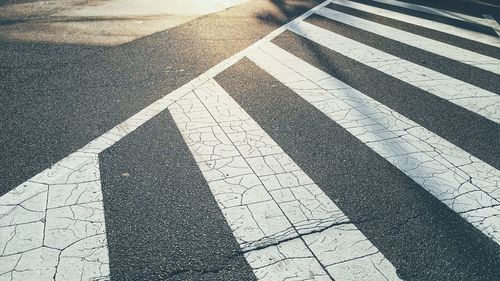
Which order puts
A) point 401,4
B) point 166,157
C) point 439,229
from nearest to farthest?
point 439,229
point 166,157
point 401,4

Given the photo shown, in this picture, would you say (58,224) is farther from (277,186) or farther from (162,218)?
(277,186)

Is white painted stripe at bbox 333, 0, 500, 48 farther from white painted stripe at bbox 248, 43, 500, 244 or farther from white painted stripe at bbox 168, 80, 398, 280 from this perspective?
white painted stripe at bbox 168, 80, 398, 280

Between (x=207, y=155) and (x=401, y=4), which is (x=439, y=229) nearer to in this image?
(x=207, y=155)

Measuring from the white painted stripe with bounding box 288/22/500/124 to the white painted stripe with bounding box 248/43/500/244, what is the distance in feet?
2.76

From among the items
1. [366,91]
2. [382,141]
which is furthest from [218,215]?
[366,91]

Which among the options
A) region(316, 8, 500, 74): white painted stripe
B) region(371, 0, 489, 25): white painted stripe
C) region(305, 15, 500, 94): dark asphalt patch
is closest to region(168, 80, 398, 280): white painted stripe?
region(305, 15, 500, 94): dark asphalt patch

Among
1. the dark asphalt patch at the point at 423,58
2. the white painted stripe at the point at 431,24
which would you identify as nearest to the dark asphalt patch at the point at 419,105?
the dark asphalt patch at the point at 423,58

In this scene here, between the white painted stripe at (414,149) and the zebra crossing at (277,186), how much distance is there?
0.01m

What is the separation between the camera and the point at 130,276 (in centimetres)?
229

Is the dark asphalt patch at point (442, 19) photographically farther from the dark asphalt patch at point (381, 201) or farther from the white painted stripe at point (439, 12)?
the dark asphalt patch at point (381, 201)

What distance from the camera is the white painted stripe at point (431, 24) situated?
6835 millimetres

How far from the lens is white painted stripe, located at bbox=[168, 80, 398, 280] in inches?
94.4

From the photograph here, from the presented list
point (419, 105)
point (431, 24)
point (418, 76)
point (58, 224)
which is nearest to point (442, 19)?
point (431, 24)

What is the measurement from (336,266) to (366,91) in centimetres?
290
